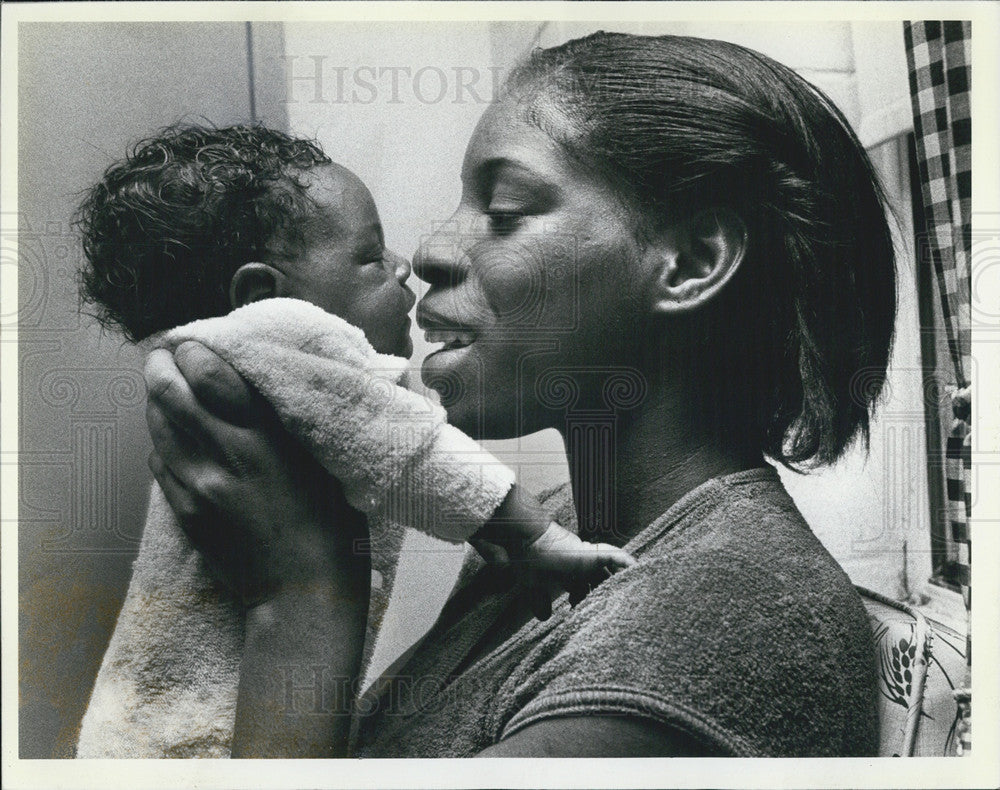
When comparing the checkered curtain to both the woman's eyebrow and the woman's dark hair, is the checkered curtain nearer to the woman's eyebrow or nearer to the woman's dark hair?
the woman's dark hair

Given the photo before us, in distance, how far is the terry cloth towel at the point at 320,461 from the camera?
70.4 inches

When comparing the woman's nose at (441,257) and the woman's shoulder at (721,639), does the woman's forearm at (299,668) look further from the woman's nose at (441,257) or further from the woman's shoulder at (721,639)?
the woman's nose at (441,257)

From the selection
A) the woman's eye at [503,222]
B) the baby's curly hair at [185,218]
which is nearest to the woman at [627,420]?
the woman's eye at [503,222]

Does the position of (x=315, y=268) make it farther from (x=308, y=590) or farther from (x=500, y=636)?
(x=500, y=636)

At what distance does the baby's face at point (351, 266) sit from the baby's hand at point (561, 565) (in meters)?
0.45

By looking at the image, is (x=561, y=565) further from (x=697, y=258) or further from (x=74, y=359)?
(x=74, y=359)

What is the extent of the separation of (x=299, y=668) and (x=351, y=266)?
29.8 inches

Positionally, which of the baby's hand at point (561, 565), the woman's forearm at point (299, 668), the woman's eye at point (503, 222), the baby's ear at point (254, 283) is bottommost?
the woman's forearm at point (299, 668)

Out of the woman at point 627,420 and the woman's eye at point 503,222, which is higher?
the woman's eye at point 503,222

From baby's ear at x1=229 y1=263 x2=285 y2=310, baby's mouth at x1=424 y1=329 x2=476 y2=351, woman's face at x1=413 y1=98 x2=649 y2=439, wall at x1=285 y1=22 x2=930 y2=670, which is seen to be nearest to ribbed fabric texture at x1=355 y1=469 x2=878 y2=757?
wall at x1=285 y1=22 x2=930 y2=670

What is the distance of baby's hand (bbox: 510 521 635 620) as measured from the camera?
Answer: 184cm

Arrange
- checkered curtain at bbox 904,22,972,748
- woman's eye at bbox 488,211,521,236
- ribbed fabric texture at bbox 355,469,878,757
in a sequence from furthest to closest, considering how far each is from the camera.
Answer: checkered curtain at bbox 904,22,972,748
woman's eye at bbox 488,211,521,236
ribbed fabric texture at bbox 355,469,878,757

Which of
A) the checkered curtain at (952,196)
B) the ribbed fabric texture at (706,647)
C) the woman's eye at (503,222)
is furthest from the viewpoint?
the checkered curtain at (952,196)

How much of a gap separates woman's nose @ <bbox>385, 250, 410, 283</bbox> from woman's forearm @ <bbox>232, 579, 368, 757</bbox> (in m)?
0.59
